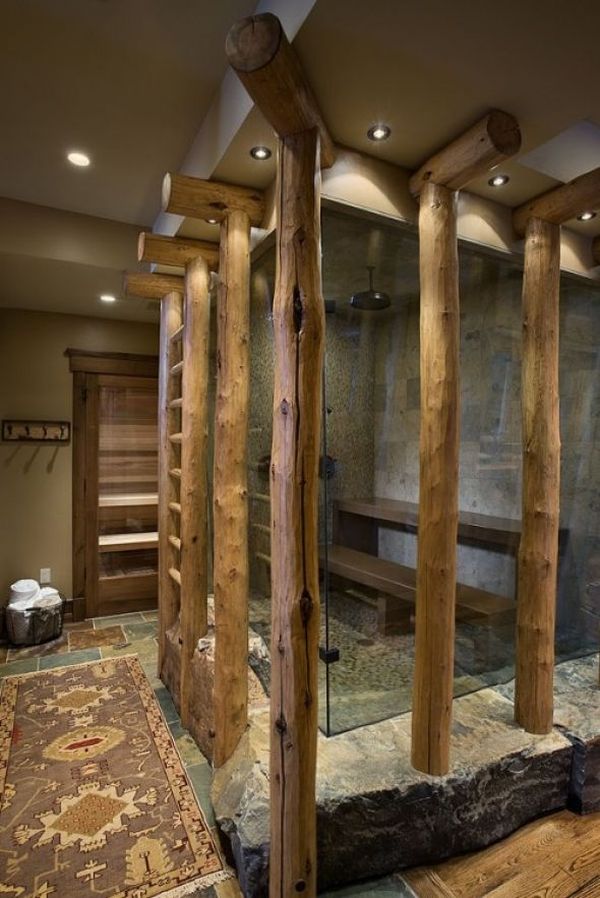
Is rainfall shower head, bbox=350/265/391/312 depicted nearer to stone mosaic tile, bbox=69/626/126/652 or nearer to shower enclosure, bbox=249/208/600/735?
shower enclosure, bbox=249/208/600/735

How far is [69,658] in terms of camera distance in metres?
3.29

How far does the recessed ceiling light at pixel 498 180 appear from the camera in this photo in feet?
6.44

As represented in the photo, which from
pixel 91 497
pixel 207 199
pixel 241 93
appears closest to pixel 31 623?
pixel 91 497

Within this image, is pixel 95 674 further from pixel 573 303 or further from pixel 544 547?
pixel 573 303

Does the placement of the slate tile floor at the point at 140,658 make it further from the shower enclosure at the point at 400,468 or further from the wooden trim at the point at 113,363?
the wooden trim at the point at 113,363

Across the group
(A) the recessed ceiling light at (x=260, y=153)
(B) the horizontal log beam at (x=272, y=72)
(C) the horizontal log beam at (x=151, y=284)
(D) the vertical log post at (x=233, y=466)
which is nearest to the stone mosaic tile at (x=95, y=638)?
(D) the vertical log post at (x=233, y=466)

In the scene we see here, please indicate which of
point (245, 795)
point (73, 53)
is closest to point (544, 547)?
point (245, 795)

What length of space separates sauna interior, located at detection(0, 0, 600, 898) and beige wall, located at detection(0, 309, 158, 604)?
712mm

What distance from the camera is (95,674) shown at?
3.06m

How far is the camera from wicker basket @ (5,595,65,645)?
11.4 ft

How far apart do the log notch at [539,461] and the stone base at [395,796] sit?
9.2 inches

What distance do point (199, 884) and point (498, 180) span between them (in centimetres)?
282

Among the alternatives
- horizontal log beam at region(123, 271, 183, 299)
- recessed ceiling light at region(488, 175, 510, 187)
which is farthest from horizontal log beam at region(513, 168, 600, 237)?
horizontal log beam at region(123, 271, 183, 299)

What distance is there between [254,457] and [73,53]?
1.67 metres
